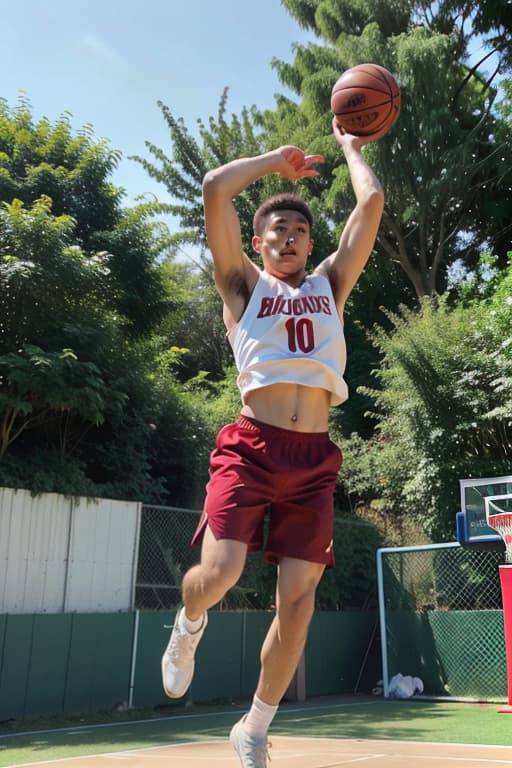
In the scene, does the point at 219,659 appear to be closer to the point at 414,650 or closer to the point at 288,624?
the point at 414,650

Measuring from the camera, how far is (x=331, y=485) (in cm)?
307

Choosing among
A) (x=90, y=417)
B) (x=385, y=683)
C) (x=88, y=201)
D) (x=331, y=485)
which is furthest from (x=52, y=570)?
(x=331, y=485)

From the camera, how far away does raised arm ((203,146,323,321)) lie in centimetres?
312

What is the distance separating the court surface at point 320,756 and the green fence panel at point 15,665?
9.03ft

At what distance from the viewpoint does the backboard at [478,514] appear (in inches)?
415

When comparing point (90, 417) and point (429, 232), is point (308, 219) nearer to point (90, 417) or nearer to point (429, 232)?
point (90, 417)

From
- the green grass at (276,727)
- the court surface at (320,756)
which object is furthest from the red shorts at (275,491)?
the green grass at (276,727)

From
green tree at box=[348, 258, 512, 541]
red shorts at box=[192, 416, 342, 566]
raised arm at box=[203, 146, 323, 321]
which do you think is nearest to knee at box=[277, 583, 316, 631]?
red shorts at box=[192, 416, 342, 566]

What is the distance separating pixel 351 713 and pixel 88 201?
336 inches

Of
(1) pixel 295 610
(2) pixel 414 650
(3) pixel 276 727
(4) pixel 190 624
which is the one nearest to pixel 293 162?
(1) pixel 295 610

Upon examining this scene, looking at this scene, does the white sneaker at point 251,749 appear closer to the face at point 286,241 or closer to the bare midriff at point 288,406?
the bare midriff at point 288,406

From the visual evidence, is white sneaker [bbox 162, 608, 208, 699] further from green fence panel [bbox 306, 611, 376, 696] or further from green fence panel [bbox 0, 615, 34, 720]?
green fence panel [bbox 306, 611, 376, 696]

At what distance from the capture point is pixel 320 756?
5594mm

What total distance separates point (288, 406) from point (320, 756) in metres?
3.55
